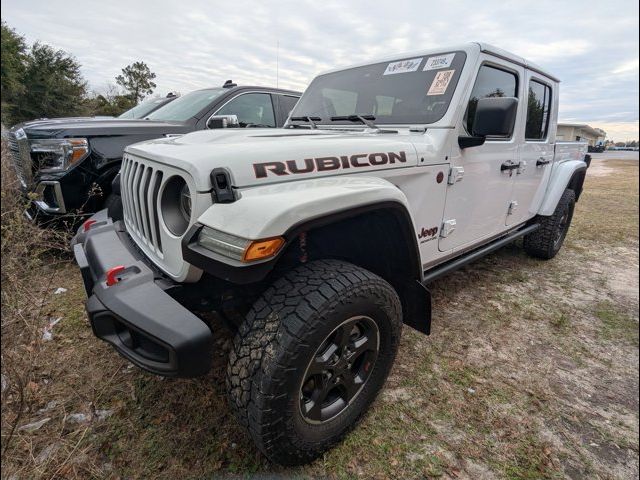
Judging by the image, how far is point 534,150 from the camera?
3.58 metres

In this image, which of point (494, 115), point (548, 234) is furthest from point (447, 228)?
point (548, 234)

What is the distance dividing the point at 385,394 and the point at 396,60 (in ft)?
7.82

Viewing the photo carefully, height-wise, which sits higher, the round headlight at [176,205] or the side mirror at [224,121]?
the side mirror at [224,121]

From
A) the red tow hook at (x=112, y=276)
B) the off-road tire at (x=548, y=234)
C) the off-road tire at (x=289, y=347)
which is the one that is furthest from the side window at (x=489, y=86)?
the red tow hook at (x=112, y=276)

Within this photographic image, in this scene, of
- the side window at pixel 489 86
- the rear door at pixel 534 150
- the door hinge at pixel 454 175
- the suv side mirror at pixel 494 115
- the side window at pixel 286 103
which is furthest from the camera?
the side window at pixel 286 103

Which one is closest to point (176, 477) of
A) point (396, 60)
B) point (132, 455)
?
point (132, 455)

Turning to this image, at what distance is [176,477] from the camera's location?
1.66 metres

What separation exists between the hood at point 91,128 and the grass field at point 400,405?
5.11 feet

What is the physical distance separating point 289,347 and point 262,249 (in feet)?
1.30

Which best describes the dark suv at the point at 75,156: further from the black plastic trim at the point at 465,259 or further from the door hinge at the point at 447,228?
the black plastic trim at the point at 465,259

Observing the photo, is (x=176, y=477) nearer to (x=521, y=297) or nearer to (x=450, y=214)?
(x=450, y=214)

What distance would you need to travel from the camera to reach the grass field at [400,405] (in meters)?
1.65

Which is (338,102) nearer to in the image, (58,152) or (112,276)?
(112,276)

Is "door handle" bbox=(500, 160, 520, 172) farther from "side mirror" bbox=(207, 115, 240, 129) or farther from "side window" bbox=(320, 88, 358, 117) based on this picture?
"side mirror" bbox=(207, 115, 240, 129)
